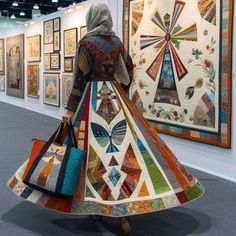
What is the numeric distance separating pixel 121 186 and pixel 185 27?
271 centimetres

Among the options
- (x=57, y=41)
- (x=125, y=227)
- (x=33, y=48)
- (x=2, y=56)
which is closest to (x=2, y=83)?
(x=2, y=56)

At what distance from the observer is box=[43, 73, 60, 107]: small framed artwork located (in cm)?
965

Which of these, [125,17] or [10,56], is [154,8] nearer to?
[125,17]

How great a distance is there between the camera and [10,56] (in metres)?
13.2

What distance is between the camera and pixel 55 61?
9.72 metres

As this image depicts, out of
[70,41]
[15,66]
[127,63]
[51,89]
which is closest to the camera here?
[127,63]

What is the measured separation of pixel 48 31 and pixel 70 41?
148 cm

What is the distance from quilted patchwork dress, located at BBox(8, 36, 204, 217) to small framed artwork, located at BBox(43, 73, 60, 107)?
6.53 m

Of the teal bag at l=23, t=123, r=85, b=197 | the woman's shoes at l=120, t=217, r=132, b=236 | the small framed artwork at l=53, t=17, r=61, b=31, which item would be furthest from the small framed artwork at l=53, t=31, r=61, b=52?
the woman's shoes at l=120, t=217, r=132, b=236

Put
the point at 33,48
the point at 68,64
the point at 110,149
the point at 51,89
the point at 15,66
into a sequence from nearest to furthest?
the point at 110,149 < the point at 68,64 < the point at 51,89 < the point at 33,48 < the point at 15,66

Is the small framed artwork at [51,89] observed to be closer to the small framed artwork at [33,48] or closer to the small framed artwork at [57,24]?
the small framed artwork at [33,48]

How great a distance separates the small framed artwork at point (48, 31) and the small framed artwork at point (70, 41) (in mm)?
940

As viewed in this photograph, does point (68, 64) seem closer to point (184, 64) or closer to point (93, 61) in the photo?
point (184, 64)

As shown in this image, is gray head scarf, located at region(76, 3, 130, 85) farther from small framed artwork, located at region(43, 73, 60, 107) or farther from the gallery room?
small framed artwork, located at region(43, 73, 60, 107)
